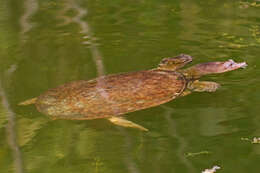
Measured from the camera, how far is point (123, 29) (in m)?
4.48

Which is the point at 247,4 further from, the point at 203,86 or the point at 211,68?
the point at 203,86

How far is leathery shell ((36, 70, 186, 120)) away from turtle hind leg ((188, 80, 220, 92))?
0.21 ft

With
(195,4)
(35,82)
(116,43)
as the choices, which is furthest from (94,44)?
(195,4)

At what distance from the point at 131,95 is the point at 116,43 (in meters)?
1.23

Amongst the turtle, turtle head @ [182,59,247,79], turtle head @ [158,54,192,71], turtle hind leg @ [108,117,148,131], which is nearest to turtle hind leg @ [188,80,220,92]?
the turtle

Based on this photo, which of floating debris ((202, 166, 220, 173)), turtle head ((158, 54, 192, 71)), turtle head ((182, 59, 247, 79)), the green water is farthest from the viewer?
turtle head ((158, 54, 192, 71))

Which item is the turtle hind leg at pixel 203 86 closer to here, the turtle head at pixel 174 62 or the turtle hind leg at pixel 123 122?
the turtle head at pixel 174 62

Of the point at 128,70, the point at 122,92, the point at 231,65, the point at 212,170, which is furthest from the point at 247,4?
the point at 212,170

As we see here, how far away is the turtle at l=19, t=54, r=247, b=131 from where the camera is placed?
9.28ft

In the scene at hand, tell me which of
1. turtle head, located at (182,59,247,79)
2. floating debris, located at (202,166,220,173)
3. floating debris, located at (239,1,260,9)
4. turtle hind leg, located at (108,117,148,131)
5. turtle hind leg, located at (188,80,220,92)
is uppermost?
floating debris, located at (239,1,260,9)

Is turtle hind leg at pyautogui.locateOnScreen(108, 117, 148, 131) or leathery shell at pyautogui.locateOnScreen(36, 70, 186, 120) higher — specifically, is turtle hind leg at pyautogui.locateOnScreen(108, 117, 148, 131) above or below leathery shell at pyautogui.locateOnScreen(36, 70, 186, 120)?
→ below

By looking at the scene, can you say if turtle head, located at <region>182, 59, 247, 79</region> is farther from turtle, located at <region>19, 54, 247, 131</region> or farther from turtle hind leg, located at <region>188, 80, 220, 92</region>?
turtle hind leg, located at <region>188, 80, 220, 92</region>

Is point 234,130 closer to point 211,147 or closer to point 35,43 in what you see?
point 211,147

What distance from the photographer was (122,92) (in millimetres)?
2980
